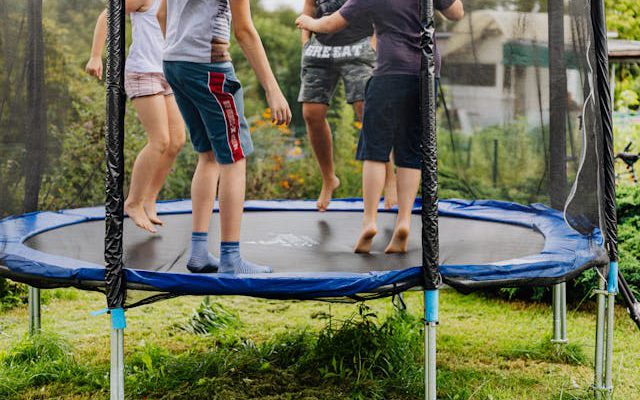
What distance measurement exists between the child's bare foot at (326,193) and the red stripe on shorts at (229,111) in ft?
4.99

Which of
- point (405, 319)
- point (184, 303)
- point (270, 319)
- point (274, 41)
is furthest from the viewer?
point (274, 41)

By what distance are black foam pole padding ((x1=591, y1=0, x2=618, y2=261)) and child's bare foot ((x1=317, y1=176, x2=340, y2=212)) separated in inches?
59.7

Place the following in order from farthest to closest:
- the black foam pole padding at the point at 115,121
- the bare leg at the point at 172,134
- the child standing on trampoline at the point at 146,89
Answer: the bare leg at the point at 172,134 → the child standing on trampoline at the point at 146,89 → the black foam pole padding at the point at 115,121

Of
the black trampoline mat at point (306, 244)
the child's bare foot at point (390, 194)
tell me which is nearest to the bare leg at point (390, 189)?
the child's bare foot at point (390, 194)

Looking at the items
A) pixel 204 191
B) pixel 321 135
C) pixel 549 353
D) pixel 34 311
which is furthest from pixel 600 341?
pixel 34 311

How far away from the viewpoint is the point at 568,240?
2688 mm

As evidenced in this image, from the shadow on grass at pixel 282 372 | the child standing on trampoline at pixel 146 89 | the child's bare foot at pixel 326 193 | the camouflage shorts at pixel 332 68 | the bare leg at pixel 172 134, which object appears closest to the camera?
the shadow on grass at pixel 282 372

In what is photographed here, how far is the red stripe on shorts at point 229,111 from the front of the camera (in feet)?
7.91

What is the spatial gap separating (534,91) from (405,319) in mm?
1170

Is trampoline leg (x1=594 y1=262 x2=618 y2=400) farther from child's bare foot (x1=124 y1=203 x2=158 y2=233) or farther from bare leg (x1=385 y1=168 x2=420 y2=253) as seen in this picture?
child's bare foot (x1=124 y1=203 x2=158 y2=233)

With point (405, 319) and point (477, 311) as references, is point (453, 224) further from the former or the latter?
point (477, 311)

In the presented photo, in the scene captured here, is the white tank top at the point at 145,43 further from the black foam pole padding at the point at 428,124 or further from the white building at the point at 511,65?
the black foam pole padding at the point at 428,124

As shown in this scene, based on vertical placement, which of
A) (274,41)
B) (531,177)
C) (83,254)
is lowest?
(83,254)

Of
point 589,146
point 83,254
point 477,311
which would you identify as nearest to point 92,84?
point 83,254
